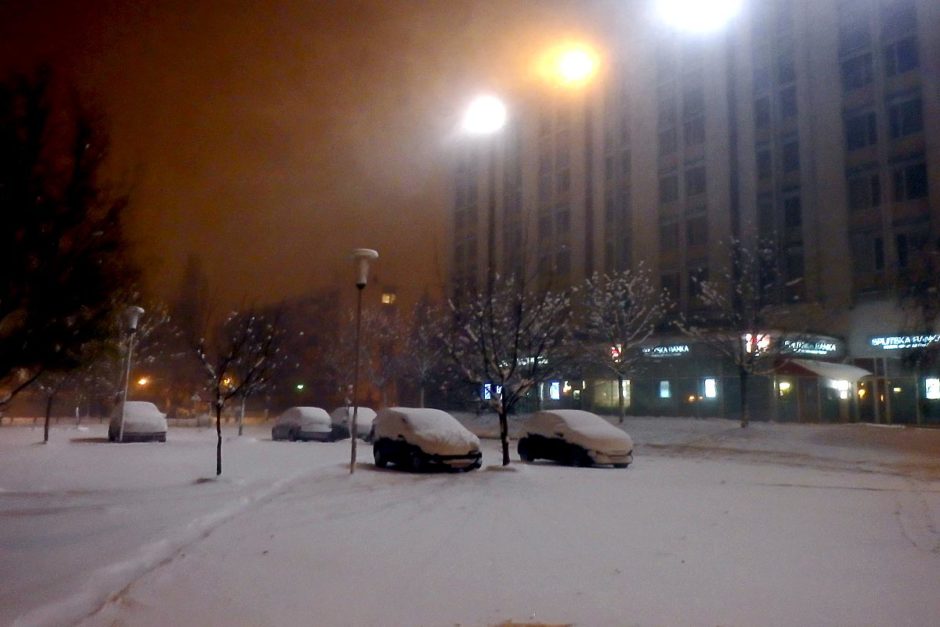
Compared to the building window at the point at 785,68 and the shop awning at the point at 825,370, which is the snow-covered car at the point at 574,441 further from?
the building window at the point at 785,68

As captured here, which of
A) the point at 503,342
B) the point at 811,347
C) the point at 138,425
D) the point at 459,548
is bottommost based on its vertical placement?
the point at 459,548

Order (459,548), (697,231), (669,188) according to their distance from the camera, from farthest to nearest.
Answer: (669,188) < (697,231) < (459,548)

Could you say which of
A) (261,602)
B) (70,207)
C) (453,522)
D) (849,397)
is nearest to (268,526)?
(453,522)

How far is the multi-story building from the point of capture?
3628 cm

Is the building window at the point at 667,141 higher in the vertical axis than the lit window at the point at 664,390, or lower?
higher

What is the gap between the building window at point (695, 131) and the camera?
1754 inches

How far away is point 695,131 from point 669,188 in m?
3.46

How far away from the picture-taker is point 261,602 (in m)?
6.82

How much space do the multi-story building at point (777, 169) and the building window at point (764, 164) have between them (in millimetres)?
104

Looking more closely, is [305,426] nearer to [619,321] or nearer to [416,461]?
[416,461]

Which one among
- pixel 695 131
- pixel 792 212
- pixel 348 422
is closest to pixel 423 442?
pixel 348 422

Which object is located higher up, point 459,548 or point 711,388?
point 711,388

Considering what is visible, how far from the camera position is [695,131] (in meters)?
45.0

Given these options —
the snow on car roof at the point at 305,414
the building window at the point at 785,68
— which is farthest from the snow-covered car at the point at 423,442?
the building window at the point at 785,68
